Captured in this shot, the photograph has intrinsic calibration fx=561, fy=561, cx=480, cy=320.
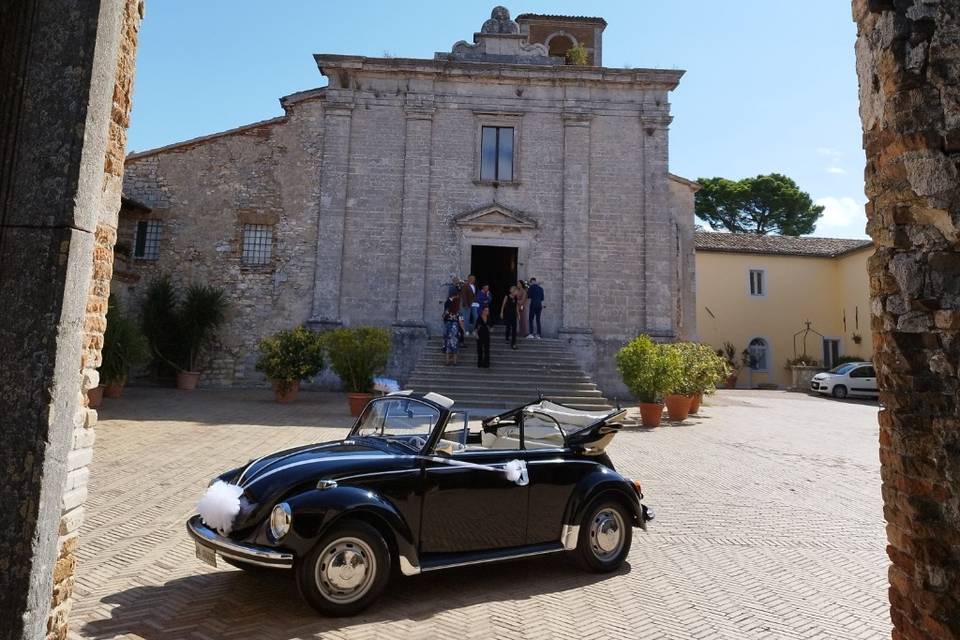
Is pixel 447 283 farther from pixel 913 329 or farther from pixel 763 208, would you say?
pixel 763 208

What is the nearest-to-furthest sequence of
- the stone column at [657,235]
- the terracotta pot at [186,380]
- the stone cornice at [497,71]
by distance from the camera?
the terracotta pot at [186,380] < the stone column at [657,235] < the stone cornice at [497,71]

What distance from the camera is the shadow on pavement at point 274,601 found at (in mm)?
3389

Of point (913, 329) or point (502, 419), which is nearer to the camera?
point (913, 329)

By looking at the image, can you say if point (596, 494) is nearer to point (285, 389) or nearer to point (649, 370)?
point (649, 370)

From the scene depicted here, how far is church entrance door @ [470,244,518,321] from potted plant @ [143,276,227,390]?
8.58 metres

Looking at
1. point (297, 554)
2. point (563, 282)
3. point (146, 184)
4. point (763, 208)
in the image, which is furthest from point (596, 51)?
point (297, 554)

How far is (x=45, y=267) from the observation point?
2564mm

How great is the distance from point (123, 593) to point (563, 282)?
594 inches

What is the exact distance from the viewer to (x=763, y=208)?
1615 inches

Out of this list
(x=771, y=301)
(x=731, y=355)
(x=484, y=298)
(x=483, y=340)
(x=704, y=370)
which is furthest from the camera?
(x=771, y=301)

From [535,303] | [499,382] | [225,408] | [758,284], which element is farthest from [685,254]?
[225,408]

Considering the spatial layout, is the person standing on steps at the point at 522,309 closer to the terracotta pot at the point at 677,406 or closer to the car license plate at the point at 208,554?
the terracotta pot at the point at 677,406

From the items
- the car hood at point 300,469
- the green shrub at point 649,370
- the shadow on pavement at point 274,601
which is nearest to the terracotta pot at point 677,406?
the green shrub at point 649,370

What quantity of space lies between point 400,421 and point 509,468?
0.94 m
